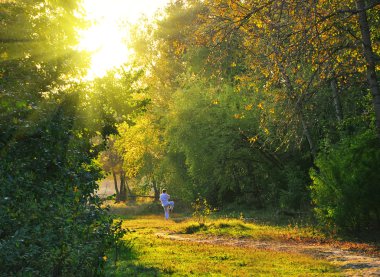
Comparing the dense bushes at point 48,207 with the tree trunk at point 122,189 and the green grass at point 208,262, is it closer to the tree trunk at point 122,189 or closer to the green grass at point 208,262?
the green grass at point 208,262

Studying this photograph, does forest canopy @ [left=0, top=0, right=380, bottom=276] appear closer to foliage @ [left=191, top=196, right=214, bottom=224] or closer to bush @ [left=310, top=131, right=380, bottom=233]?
bush @ [left=310, top=131, right=380, bottom=233]

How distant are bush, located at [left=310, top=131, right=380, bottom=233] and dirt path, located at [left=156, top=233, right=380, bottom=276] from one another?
1571mm

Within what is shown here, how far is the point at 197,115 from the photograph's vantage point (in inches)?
1326

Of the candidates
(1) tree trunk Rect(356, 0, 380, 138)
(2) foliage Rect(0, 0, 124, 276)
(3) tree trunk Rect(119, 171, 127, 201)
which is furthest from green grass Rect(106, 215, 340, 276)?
(3) tree trunk Rect(119, 171, 127, 201)

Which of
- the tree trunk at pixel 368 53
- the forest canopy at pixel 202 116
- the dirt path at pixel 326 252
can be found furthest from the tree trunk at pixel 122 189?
the tree trunk at pixel 368 53

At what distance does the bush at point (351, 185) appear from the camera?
57.6ft

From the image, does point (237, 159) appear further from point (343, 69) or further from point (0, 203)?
point (0, 203)

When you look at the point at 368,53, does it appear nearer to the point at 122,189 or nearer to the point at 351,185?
the point at 351,185

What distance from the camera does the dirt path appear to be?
12.8 m

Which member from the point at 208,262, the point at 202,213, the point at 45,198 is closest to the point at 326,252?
the point at 208,262

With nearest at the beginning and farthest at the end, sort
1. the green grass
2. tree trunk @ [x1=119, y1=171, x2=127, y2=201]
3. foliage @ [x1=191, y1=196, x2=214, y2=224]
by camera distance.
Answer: the green grass → foliage @ [x1=191, y1=196, x2=214, y2=224] → tree trunk @ [x1=119, y1=171, x2=127, y2=201]

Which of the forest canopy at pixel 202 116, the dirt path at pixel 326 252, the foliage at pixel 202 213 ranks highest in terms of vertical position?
the forest canopy at pixel 202 116

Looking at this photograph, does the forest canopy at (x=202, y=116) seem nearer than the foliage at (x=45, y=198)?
No

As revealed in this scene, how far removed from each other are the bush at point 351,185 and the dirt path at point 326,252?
1571 millimetres
